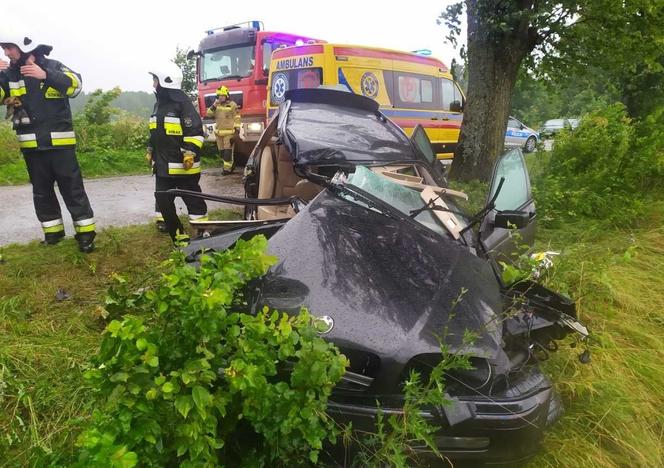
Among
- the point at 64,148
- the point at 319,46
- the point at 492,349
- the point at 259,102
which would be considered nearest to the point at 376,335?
the point at 492,349

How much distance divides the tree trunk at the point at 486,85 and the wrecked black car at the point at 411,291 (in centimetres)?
317

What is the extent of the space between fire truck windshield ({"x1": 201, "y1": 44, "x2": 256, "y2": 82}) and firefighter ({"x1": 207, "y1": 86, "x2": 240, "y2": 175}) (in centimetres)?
73

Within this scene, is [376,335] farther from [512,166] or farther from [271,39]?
[271,39]

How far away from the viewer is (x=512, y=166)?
3.41m

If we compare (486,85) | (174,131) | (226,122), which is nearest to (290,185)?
(174,131)

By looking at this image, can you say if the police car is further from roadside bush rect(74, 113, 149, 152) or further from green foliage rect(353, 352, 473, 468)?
green foliage rect(353, 352, 473, 468)

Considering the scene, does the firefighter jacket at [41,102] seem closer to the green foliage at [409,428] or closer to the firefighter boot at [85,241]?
the firefighter boot at [85,241]

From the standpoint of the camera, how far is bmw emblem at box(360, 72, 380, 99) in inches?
297

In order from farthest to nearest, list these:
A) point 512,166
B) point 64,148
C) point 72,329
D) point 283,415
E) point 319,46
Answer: point 319,46
point 64,148
point 512,166
point 72,329
point 283,415

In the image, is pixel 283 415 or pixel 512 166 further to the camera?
pixel 512 166

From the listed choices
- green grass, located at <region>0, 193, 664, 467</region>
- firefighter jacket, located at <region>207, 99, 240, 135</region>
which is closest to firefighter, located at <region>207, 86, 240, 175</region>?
firefighter jacket, located at <region>207, 99, 240, 135</region>

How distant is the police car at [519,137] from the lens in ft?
53.6

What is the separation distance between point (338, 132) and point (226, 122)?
236 inches

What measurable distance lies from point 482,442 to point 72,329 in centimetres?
253
